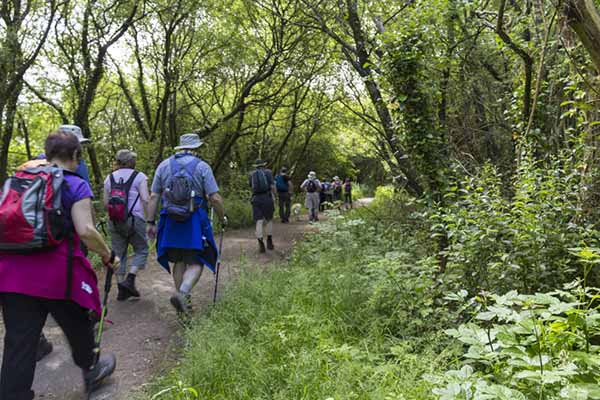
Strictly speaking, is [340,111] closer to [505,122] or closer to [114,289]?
[505,122]

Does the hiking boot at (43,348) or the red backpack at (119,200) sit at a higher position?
the red backpack at (119,200)

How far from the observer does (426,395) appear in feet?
7.75

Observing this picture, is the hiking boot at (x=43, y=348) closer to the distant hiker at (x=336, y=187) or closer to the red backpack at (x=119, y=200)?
the red backpack at (x=119, y=200)

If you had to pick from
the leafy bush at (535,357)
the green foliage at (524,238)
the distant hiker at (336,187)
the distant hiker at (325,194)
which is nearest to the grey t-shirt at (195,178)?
the green foliage at (524,238)

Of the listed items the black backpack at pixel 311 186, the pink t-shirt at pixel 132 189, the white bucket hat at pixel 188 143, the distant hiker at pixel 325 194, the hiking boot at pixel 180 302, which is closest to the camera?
the hiking boot at pixel 180 302

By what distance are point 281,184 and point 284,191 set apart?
0.29 metres

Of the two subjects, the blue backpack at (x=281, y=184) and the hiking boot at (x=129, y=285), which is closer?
the hiking boot at (x=129, y=285)

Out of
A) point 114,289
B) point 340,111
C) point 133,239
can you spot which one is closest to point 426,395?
point 133,239

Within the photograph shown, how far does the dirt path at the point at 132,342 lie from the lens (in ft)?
10.6

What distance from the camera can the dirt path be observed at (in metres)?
3.24

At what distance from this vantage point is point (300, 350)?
3.20 m

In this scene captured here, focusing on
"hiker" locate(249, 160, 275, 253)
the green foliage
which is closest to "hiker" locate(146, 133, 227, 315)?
the green foliage

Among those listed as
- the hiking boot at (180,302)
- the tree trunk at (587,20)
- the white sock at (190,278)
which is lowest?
the hiking boot at (180,302)

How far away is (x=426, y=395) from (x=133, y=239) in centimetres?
415
